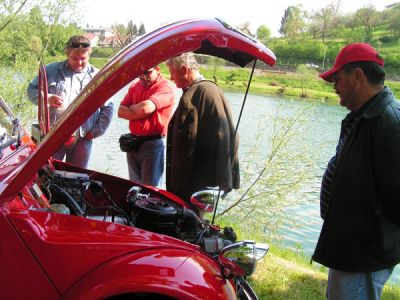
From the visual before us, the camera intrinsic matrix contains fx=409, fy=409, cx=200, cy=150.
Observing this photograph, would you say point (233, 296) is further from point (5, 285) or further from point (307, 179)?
point (307, 179)

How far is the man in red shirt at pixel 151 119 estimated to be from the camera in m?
4.18

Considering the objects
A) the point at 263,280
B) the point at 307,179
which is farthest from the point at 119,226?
the point at 307,179

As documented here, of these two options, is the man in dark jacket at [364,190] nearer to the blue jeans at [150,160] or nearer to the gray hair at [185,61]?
the gray hair at [185,61]

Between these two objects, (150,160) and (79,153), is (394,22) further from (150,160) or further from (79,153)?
(79,153)

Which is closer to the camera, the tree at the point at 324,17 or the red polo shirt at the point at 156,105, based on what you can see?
the red polo shirt at the point at 156,105

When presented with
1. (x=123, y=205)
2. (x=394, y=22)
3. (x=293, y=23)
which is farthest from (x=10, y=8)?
(x=394, y=22)

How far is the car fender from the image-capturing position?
173cm

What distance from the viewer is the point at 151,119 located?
4219 mm

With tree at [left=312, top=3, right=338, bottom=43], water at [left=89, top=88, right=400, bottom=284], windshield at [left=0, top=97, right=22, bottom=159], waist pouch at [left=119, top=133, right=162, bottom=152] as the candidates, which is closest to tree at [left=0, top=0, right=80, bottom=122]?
water at [left=89, top=88, right=400, bottom=284]

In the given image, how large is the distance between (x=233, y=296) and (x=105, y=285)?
634 mm

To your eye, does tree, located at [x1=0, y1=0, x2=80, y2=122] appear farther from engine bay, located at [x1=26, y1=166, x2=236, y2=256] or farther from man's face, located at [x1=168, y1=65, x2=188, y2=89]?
engine bay, located at [x1=26, y1=166, x2=236, y2=256]

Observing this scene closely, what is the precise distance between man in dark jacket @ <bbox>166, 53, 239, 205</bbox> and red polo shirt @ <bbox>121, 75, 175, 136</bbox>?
495 mm

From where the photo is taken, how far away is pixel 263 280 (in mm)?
3941

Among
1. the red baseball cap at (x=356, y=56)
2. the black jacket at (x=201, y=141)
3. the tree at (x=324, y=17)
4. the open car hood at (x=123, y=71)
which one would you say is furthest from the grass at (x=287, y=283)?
the tree at (x=324, y=17)
